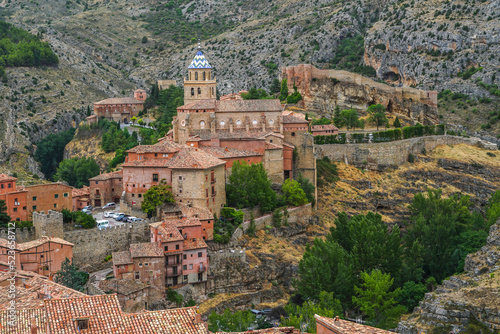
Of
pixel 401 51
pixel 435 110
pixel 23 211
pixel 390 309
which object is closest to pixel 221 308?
pixel 390 309

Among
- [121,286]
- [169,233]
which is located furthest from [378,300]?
[121,286]

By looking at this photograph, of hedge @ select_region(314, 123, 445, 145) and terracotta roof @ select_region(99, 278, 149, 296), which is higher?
hedge @ select_region(314, 123, 445, 145)

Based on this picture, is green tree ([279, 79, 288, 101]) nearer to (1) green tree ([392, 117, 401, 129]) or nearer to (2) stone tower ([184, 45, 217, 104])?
(1) green tree ([392, 117, 401, 129])

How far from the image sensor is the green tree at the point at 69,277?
58188mm

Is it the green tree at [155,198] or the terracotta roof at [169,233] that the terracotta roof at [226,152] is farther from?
the terracotta roof at [169,233]

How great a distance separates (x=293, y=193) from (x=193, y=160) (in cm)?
1301

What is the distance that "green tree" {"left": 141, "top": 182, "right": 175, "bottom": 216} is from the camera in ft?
228

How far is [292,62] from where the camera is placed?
474 feet

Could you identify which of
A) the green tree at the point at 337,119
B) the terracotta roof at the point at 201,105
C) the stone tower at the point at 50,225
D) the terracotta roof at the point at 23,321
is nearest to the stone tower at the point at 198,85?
the terracotta roof at the point at 201,105

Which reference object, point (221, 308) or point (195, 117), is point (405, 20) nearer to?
point (195, 117)

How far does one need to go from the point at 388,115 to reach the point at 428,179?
13.9 meters

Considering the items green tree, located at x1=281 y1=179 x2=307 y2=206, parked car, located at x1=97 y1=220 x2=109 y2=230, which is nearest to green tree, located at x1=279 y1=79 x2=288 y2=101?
green tree, located at x1=281 y1=179 x2=307 y2=206

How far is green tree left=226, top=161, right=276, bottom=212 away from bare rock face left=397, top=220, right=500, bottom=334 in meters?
24.7

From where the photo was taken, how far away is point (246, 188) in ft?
244
